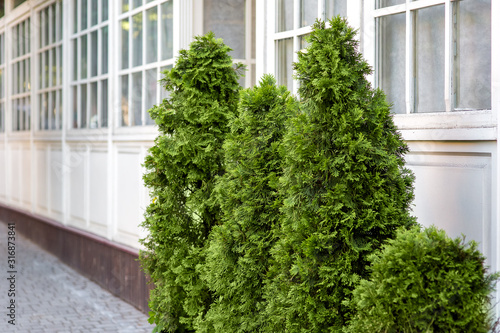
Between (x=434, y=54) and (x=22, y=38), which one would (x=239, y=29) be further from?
(x=22, y=38)

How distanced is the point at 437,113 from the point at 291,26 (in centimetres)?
208

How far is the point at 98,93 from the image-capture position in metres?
10.1

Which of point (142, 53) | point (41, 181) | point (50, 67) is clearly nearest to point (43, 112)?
point (50, 67)

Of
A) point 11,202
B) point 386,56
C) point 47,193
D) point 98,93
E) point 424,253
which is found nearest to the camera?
point 424,253

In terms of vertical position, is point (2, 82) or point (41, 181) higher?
point (2, 82)

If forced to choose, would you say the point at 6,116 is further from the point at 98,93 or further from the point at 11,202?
the point at 98,93

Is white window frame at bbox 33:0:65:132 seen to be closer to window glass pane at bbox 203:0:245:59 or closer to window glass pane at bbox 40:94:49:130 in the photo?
window glass pane at bbox 40:94:49:130

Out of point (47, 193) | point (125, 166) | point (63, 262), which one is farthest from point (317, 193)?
point (47, 193)

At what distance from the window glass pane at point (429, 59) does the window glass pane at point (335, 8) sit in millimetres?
943

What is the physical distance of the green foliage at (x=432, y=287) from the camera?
2826 mm

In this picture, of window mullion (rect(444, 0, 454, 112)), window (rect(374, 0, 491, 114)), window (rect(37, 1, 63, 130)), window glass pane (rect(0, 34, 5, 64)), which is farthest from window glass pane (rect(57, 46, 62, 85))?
window mullion (rect(444, 0, 454, 112))

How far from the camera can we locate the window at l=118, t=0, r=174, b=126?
802 cm

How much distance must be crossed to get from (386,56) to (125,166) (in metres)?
4.95

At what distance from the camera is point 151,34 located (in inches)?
331
